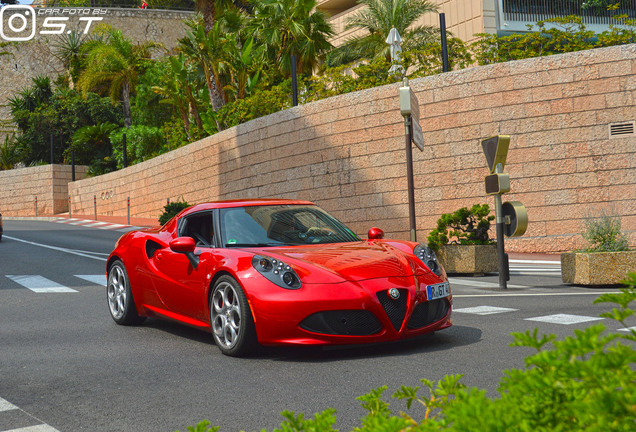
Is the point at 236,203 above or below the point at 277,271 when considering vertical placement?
above

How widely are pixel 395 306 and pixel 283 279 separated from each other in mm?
864

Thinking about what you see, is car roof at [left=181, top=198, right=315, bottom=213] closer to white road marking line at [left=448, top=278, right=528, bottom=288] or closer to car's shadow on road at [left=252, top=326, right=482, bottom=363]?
car's shadow on road at [left=252, top=326, right=482, bottom=363]

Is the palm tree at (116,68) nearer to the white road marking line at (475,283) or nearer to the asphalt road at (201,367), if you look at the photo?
the white road marking line at (475,283)

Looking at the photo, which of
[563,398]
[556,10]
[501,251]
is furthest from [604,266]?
Answer: [556,10]

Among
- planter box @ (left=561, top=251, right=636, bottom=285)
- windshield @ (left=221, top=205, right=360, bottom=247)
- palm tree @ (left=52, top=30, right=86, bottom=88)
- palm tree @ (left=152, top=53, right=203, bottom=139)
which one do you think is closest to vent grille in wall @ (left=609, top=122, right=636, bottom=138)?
planter box @ (left=561, top=251, right=636, bottom=285)

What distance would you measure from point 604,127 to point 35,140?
141 feet

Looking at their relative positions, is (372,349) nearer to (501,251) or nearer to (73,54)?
(501,251)

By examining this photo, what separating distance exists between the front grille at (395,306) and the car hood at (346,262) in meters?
0.15

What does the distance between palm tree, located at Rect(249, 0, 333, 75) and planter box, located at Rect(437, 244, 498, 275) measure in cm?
A: 1864

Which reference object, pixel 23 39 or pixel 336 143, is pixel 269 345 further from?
pixel 23 39

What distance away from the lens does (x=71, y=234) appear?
24.2 m

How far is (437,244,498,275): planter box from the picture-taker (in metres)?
12.0

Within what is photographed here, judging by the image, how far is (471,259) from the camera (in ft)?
39.4

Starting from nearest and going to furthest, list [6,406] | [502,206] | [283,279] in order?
[6,406], [283,279], [502,206]
